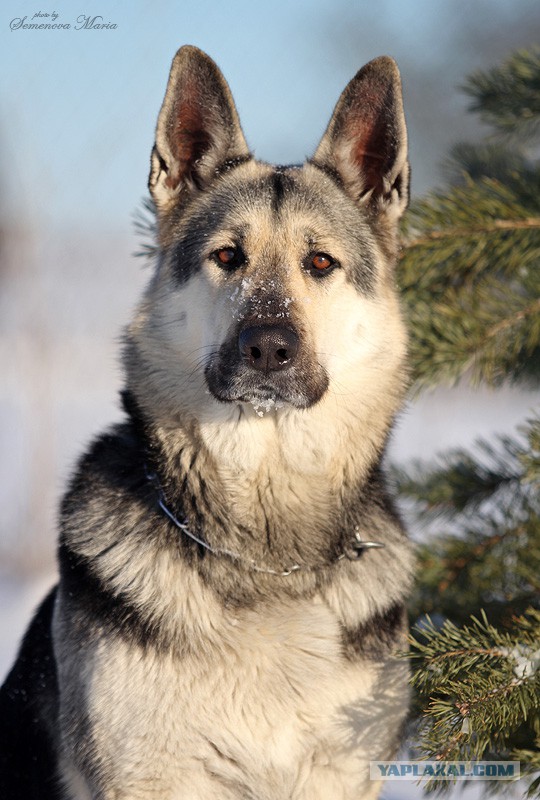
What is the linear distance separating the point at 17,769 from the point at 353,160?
2.37m

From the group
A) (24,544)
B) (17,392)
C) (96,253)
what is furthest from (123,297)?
(24,544)

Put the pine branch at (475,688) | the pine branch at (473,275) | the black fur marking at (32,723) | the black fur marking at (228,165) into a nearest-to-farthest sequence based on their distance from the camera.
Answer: the pine branch at (475,688) → the black fur marking at (32,723) → the pine branch at (473,275) → the black fur marking at (228,165)

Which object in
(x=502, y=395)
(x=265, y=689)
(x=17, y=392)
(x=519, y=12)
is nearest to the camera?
(x=265, y=689)

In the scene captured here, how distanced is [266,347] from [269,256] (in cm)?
46

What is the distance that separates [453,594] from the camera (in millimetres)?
3156

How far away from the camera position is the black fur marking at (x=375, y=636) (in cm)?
244

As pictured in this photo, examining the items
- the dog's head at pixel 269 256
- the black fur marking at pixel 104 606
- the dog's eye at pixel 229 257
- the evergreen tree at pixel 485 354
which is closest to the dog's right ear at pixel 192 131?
the dog's head at pixel 269 256

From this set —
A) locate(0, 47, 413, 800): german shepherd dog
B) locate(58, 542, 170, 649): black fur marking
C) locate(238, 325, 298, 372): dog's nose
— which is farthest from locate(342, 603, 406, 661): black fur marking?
locate(238, 325, 298, 372): dog's nose

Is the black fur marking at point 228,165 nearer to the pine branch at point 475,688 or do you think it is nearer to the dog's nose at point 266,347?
the dog's nose at point 266,347

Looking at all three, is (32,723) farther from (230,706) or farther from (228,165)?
(228,165)

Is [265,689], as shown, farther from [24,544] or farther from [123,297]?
[123,297]

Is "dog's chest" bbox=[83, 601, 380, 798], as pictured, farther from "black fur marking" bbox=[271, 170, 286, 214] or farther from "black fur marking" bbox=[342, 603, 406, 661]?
"black fur marking" bbox=[271, 170, 286, 214]

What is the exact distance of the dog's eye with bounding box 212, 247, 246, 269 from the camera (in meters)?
2.71

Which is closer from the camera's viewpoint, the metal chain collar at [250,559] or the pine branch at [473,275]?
the metal chain collar at [250,559]
